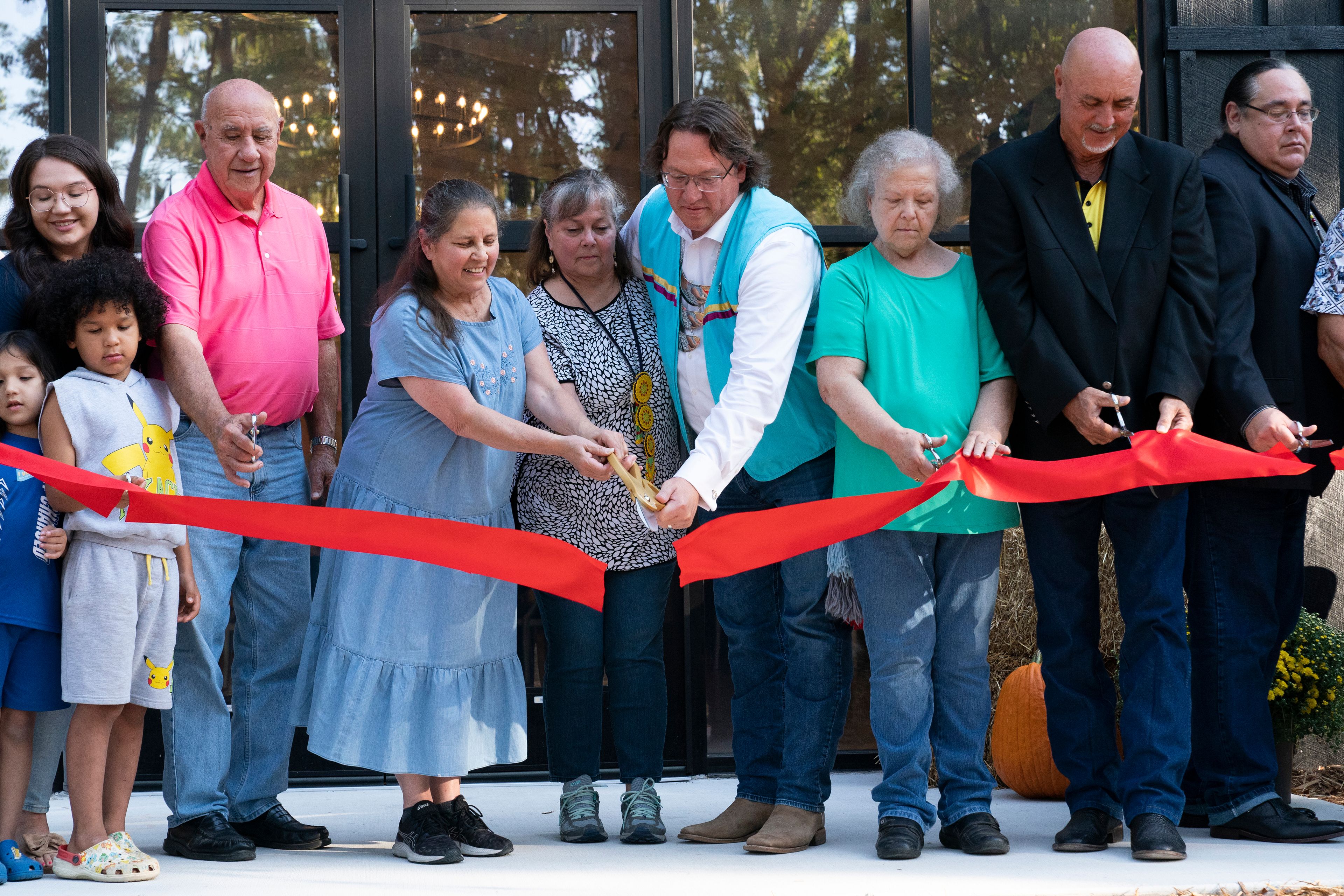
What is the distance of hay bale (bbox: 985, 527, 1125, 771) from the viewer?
15.6ft

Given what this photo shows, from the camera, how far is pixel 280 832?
3662 millimetres

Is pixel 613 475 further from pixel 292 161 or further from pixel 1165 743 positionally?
pixel 292 161

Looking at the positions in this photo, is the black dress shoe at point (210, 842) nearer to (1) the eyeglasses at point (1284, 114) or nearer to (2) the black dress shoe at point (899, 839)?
(2) the black dress shoe at point (899, 839)

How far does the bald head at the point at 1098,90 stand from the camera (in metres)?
3.37

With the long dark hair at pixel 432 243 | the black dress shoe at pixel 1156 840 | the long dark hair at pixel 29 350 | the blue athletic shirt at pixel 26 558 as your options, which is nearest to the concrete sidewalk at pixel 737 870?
the black dress shoe at pixel 1156 840

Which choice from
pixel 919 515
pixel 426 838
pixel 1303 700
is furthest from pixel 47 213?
pixel 1303 700

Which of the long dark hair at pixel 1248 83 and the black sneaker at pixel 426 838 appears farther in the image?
the long dark hair at pixel 1248 83

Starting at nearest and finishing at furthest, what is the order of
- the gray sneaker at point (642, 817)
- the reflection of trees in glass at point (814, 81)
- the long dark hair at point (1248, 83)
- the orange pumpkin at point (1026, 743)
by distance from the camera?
the gray sneaker at point (642, 817)
the long dark hair at point (1248, 83)
the orange pumpkin at point (1026, 743)
the reflection of trees in glass at point (814, 81)

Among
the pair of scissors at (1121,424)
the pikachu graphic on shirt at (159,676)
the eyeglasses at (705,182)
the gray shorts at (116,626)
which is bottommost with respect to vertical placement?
the pikachu graphic on shirt at (159,676)

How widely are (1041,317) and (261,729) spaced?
2409mm

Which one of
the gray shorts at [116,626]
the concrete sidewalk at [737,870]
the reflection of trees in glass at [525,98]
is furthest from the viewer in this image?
the reflection of trees in glass at [525,98]

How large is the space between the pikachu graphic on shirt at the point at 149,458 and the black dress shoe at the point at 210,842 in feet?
2.94

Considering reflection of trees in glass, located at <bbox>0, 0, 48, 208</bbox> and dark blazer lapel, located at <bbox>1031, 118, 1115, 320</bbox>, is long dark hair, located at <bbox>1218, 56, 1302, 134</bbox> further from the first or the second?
reflection of trees in glass, located at <bbox>0, 0, 48, 208</bbox>

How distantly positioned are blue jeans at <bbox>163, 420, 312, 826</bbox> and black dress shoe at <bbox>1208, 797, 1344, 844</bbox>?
261 centimetres
